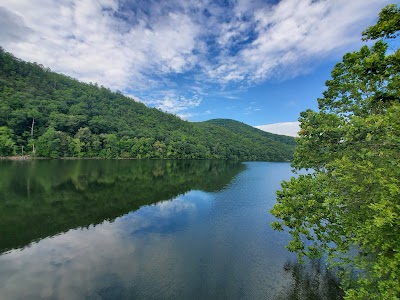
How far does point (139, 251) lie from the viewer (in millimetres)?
16875

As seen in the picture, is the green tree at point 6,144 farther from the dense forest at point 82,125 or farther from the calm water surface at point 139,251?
the calm water surface at point 139,251

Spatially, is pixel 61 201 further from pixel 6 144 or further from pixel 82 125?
pixel 82 125

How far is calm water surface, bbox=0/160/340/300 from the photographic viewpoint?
41.2 feet

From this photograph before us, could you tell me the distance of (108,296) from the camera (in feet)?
37.8

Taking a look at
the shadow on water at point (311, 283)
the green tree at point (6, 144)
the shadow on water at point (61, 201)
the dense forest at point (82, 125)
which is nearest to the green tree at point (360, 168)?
the shadow on water at point (311, 283)

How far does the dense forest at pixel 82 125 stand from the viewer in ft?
255

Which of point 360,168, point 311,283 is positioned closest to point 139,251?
point 311,283

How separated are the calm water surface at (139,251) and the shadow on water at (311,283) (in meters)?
0.06

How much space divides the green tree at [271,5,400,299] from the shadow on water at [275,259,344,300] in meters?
1.54

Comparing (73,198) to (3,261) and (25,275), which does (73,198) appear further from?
(25,275)

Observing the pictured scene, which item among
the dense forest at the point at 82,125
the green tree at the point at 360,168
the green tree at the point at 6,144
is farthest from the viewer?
the dense forest at the point at 82,125

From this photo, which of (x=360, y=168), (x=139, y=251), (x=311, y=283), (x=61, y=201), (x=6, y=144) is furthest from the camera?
(x=6, y=144)

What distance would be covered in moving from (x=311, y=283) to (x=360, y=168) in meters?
9.39

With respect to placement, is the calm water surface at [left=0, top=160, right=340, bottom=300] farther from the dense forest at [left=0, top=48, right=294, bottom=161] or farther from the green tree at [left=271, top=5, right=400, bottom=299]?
the dense forest at [left=0, top=48, right=294, bottom=161]
